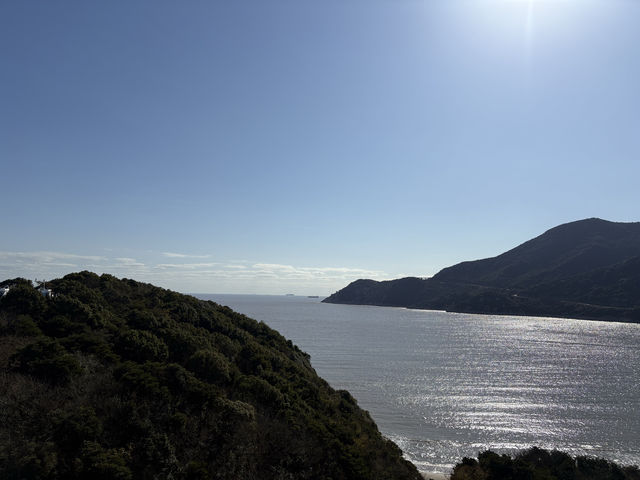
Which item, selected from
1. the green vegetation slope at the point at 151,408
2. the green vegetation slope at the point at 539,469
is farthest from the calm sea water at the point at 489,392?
the green vegetation slope at the point at 151,408

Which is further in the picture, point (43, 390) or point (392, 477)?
point (392, 477)

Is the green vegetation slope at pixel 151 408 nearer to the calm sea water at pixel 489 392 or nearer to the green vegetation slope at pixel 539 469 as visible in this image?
the green vegetation slope at pixel 539 469

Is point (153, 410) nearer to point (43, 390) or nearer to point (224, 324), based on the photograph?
point (43, 390)

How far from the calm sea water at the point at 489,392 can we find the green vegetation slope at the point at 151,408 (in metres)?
16.4

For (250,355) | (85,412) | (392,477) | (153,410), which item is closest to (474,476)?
(392,477)

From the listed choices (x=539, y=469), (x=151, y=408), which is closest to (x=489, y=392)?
(x=539, y=469)

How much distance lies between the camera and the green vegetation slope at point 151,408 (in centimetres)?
1391

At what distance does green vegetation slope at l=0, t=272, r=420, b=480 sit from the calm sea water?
1638 centimetres

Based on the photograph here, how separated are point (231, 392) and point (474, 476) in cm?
1715

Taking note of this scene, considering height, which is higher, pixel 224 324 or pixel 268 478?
pixel 224 324

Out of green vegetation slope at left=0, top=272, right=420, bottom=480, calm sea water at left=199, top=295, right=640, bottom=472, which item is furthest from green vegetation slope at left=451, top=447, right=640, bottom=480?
green vegetation slope at left=0, top=272, right=420, bottom=480

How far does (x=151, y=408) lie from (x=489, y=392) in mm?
48424

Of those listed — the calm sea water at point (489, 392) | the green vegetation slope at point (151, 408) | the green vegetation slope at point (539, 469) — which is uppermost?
the green vegetation slope at point (151, 408)

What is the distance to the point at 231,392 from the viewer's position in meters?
20.5
